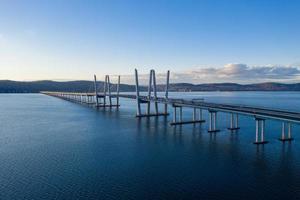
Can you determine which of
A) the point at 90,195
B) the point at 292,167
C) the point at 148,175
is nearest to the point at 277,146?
the point at 292,167

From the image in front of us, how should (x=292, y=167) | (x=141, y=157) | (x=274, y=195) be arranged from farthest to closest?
(x=141, y=157) → (x=292, y=167) → (x=274, y=195)

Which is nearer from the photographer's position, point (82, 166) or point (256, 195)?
point (256, 195)

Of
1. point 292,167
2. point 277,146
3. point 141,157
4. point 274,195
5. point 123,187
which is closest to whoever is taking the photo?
point 274,195

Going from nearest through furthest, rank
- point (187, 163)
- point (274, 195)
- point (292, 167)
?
1. point (274, 195)
2. point (292, 167)
3. point (187, 163)

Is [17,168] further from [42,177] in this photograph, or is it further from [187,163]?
[187,163]

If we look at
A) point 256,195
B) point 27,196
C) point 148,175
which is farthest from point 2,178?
point 256,195

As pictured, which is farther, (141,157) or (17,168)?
(141,157)

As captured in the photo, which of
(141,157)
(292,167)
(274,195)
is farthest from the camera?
(141,157)

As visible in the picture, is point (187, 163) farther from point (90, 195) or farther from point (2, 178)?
point (2, 178)
